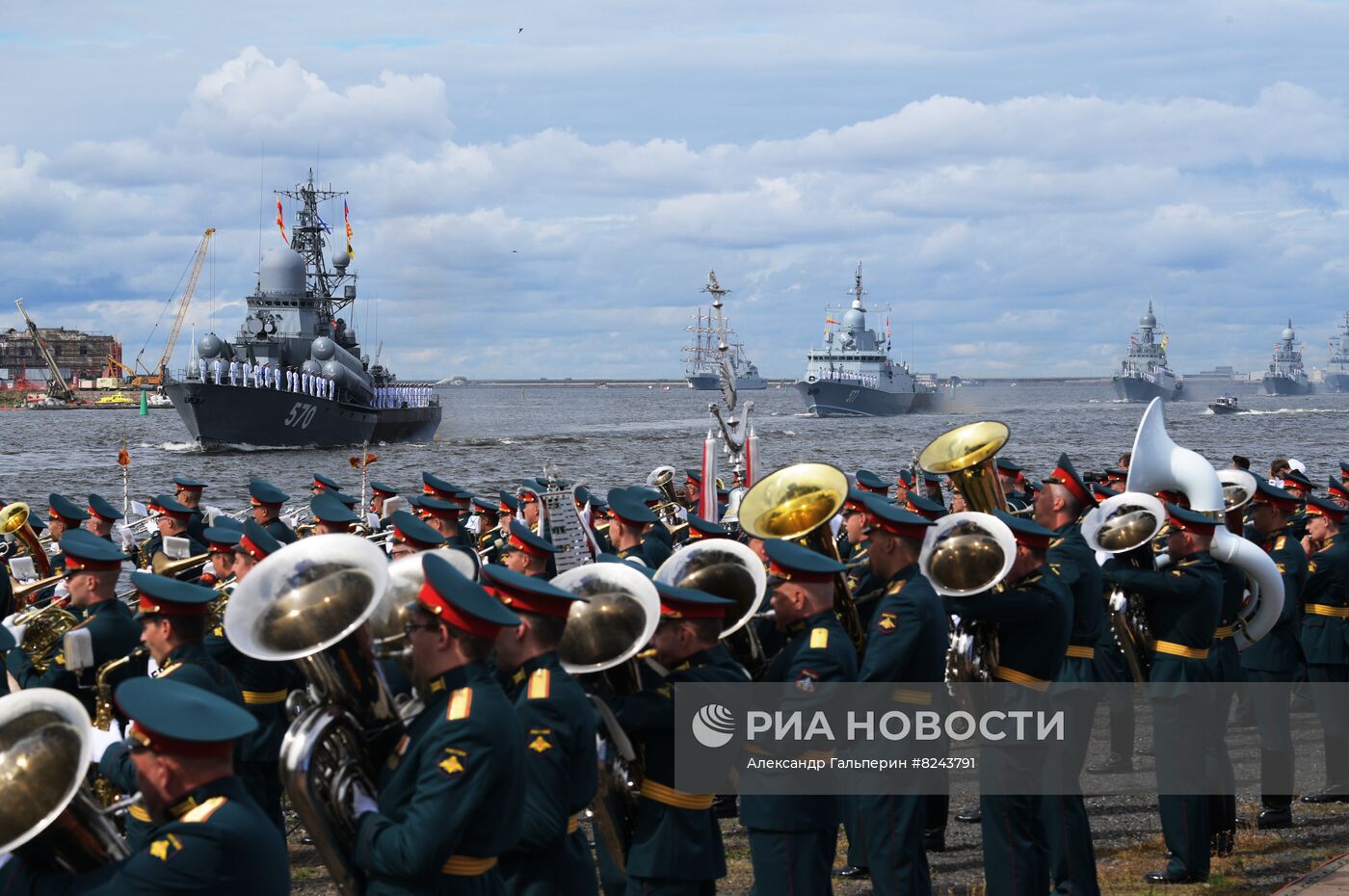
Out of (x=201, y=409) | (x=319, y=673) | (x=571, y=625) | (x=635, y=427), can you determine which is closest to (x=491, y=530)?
(x=571, y=625)

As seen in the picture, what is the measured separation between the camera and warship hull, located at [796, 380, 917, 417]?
10112 centimetres

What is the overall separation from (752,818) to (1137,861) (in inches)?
130

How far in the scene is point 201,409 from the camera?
65500 millimetres

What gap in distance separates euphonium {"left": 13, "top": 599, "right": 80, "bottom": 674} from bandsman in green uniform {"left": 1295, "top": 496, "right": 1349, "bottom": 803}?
7615 mm

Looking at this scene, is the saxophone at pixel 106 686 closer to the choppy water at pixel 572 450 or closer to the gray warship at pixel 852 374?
the choppy water at pixel 572 450

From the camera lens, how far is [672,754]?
5715mm

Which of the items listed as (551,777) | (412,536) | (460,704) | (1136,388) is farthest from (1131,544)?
(1136,388)

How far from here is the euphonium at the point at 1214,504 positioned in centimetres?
854

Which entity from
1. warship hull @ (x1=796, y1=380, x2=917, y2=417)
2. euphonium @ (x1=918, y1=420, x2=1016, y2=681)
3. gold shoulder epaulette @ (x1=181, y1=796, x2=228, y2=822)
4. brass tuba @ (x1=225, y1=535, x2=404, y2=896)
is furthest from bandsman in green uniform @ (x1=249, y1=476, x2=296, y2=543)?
warship hull @ (x1=796, y1=380, x2=917, y2=417)

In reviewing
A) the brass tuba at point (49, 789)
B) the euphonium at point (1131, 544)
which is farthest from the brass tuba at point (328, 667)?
the euphonium at point (1131, 544)

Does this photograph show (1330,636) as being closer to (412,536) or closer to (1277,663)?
(1277,663)

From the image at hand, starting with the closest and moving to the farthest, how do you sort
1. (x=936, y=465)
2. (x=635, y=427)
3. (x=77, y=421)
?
(x=936, y=465) < (x=635, y=427) < (x=77, y=421)

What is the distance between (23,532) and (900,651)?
7.37 meters

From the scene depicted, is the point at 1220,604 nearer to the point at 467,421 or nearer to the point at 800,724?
the point at 800,724
